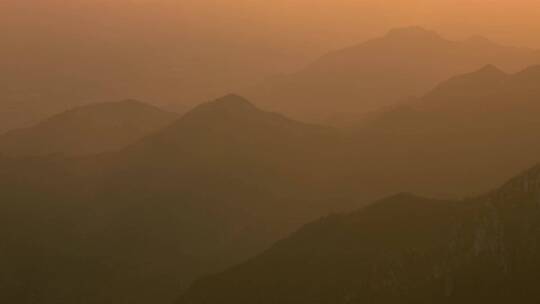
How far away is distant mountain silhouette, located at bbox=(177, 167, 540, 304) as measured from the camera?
63.5 meters

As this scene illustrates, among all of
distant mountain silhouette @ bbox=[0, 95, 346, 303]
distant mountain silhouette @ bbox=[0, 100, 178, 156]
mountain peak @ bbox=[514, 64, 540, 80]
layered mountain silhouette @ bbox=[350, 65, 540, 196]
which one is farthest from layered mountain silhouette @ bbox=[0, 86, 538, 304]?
distant mountain silhouette @ bbox=[0, 100, 178, 156]

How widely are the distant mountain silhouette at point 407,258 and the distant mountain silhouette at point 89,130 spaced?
287ft

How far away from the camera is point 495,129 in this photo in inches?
4884

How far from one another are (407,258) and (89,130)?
12149 cm

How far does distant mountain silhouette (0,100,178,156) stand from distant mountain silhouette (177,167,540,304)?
87.5 m

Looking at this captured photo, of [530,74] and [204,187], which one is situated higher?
[530,74]

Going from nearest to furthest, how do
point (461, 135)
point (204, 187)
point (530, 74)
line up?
point (204, 187), point (461, 135), point (530, 74)

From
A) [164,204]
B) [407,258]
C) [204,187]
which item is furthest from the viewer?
[204,187]

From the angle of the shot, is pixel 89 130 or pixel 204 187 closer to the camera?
pixel 204 187

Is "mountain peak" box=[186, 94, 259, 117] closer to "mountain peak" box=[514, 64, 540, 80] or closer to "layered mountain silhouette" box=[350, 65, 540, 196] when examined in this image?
"layered mountain silhouette" box=[350, 65, 540, 196]

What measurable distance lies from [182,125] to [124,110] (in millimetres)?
51627

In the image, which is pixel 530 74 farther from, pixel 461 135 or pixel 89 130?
pixel 89 130

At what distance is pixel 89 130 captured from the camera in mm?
173250

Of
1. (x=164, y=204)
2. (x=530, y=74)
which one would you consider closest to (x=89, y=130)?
(x=164, y=204)
